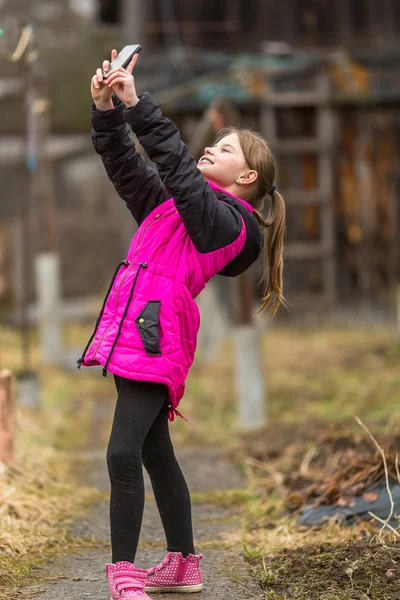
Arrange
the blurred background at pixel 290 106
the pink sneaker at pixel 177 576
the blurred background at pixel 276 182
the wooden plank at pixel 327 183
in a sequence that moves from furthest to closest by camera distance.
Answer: the wooden plank at pixel 327 183, the blurred background at pixel 290 106, the blurred background at pixel 276 182, the pink sneaker at pixel 177 576

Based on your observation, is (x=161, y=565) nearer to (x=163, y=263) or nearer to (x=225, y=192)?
(x=163, y=263)

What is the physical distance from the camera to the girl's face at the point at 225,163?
125 inches

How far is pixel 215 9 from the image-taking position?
40.7ft

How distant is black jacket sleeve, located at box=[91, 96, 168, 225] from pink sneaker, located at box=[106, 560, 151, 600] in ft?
3.63

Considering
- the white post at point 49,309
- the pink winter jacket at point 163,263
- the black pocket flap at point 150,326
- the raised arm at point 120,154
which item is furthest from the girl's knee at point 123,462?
the white post at point 49,309

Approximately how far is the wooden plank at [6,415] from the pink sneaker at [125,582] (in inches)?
65.5

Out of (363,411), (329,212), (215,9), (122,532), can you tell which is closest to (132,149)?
(122,532)

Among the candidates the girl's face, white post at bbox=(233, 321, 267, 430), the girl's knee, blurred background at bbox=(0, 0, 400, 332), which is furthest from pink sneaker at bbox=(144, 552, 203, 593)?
blurred background at bbox=(0, 0, 400, 332)

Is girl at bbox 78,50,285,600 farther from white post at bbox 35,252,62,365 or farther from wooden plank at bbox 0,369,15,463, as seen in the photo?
white post at bbox 35,252,62,365

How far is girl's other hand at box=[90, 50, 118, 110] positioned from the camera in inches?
115

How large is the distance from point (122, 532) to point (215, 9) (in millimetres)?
10372

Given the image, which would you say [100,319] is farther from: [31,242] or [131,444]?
[31,242]

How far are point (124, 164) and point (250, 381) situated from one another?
3.48 m

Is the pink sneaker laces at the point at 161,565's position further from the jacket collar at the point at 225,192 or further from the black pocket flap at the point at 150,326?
the jacket collar at the point at 225,192
